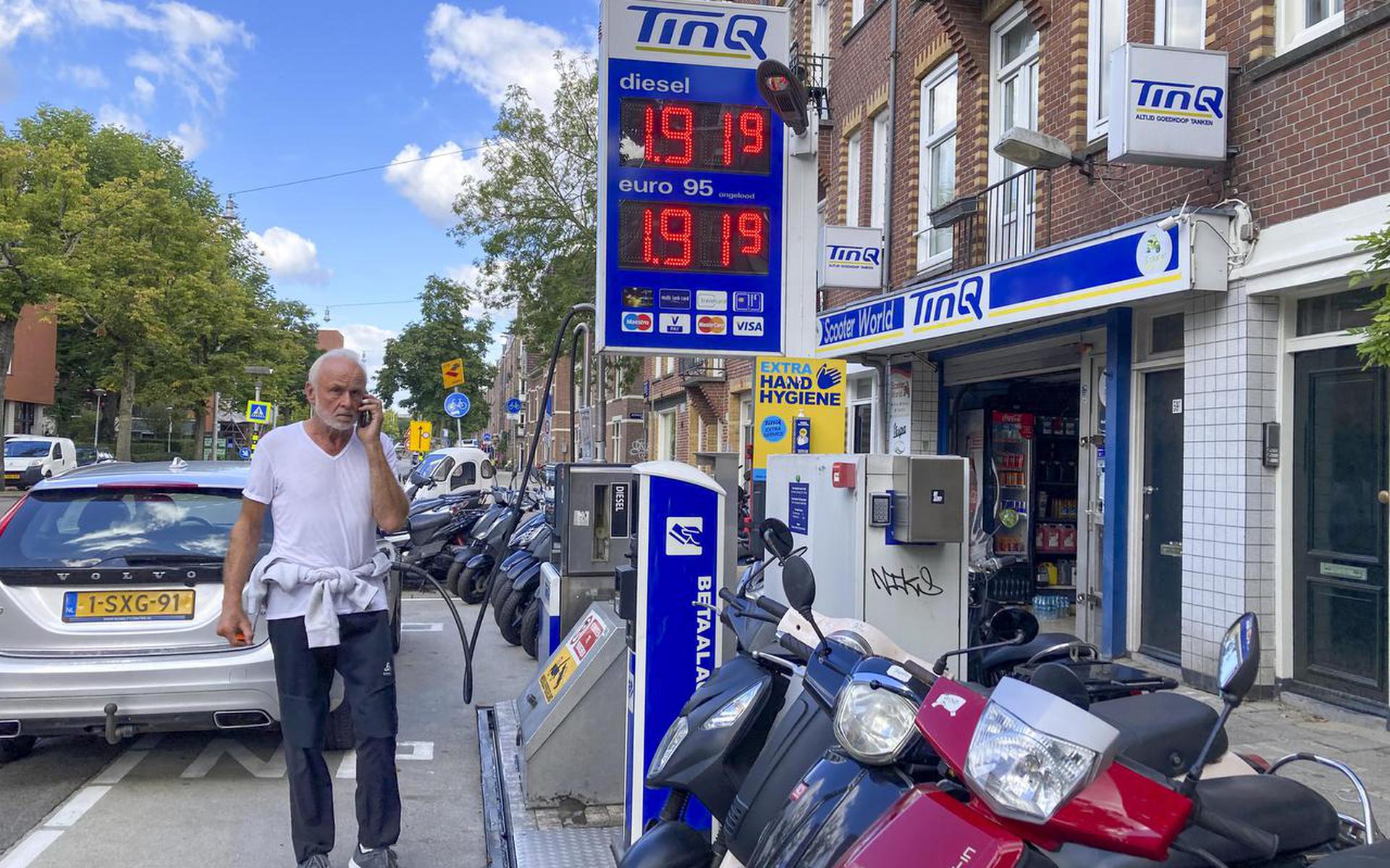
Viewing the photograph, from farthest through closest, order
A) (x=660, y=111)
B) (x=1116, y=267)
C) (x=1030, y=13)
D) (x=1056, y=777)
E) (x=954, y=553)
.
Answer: (x=1030, y=13) < (x=1116, y=267) < (x=954, y=553) < (x=660, y=111) < (x=1056, y=777)

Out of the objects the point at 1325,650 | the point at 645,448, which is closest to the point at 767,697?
the point at 1325,650

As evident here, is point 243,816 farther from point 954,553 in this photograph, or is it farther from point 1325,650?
point 1325,650

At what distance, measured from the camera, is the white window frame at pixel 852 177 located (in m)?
16.0

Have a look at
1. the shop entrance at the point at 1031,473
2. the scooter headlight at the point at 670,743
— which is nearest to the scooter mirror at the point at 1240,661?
the scooter headlight at the point at 670,743

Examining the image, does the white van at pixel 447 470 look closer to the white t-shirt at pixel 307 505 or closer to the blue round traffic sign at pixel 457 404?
the blue round traffic sign at pixel 457 404

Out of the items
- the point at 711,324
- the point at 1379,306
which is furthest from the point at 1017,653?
the point at 711,324

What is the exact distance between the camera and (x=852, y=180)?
16359 mm

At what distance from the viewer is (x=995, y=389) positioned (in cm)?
1246

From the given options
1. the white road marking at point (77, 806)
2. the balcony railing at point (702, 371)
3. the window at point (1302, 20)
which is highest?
the window at point (1302, 20)

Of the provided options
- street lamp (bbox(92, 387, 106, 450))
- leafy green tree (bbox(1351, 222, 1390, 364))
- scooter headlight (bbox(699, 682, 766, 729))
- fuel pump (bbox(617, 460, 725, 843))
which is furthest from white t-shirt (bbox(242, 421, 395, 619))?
street lamp (bbox(92, 387, 106, 450))

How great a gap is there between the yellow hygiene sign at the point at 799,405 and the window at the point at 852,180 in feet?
25.0

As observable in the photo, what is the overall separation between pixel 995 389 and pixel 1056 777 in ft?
37.1

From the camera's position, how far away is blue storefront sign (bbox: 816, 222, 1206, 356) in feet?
25.6

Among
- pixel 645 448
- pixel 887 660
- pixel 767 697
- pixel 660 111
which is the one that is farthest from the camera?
pixel 645 448
